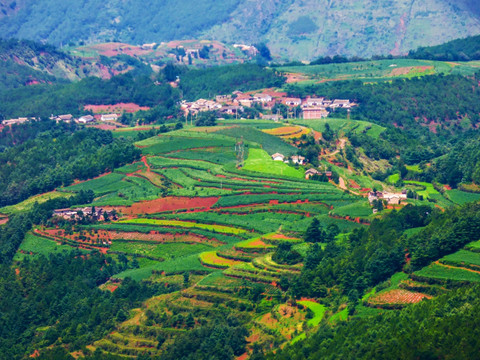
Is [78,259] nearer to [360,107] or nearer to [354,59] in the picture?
[360,107]

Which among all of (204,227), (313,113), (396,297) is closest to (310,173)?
(204,227)

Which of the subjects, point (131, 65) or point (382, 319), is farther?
point (131, 65)

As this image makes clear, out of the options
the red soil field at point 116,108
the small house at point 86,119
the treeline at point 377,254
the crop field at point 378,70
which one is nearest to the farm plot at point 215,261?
the treeline at point 377,254

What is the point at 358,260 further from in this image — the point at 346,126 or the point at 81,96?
the point at 81,96

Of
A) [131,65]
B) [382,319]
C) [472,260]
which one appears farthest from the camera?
[131,65]

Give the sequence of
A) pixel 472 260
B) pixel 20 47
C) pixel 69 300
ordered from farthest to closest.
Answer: pixel 20 47 < pixel 69 300 < pixel 472 260

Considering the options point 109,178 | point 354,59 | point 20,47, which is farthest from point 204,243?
point 20,47
